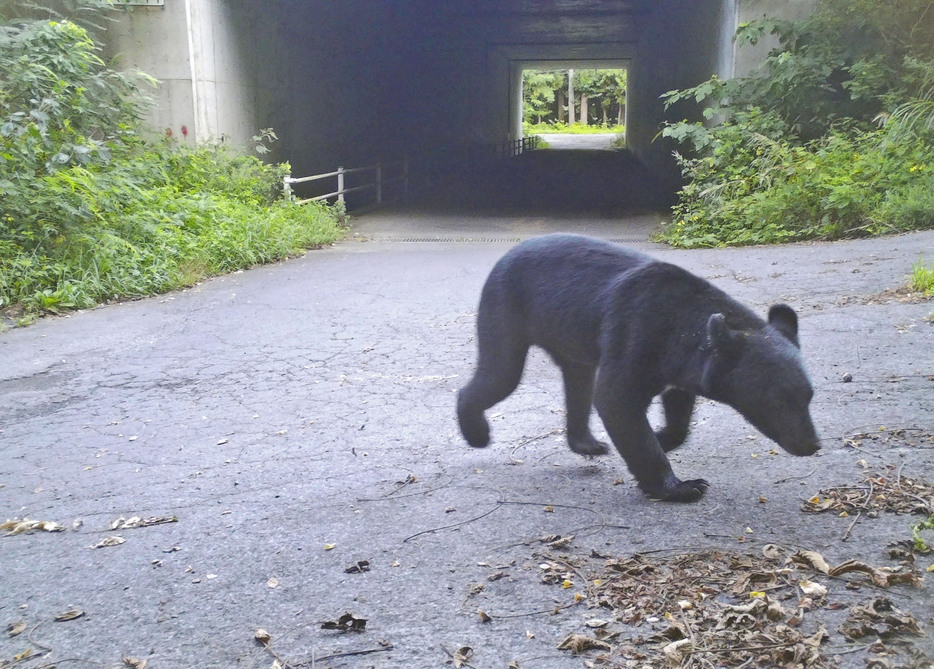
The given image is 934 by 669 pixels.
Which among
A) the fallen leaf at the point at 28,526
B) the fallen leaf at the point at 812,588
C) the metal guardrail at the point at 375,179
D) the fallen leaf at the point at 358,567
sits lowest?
the fallen leaf at the point at 28,526

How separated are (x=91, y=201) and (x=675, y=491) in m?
8.47

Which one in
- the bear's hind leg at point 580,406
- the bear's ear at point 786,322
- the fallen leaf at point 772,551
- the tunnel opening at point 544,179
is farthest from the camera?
the tunnel opening at point 544,179

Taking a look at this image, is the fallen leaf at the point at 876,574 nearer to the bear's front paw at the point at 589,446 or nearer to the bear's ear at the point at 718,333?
the bear's ear at the point at 718,333

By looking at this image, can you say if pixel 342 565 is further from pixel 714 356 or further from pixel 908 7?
pixel 908 7

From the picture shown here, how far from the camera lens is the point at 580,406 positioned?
4.23 meters

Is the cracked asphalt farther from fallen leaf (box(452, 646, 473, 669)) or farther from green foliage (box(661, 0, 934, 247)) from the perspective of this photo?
green foliage (box(661, 0, 934, 247))

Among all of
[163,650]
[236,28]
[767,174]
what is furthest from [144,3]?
[163,650]

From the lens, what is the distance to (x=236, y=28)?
1463cm

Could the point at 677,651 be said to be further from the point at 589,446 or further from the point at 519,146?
the point at 519,146

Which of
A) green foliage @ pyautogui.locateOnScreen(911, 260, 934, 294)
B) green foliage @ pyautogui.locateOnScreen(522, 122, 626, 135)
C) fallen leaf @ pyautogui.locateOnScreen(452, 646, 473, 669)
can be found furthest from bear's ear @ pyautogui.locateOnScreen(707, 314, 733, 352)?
green foliage @ pyautogui.locateOnScreen(522, 122, 626, 135)

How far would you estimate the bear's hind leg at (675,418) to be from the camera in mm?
3816

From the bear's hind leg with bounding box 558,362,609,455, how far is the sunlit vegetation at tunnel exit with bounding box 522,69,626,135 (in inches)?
2624

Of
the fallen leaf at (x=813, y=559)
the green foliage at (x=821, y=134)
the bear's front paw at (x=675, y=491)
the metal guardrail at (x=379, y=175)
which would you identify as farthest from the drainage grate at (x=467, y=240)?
the fallen leaf at (x=813, y=559)

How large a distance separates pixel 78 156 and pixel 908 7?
1293 cm
